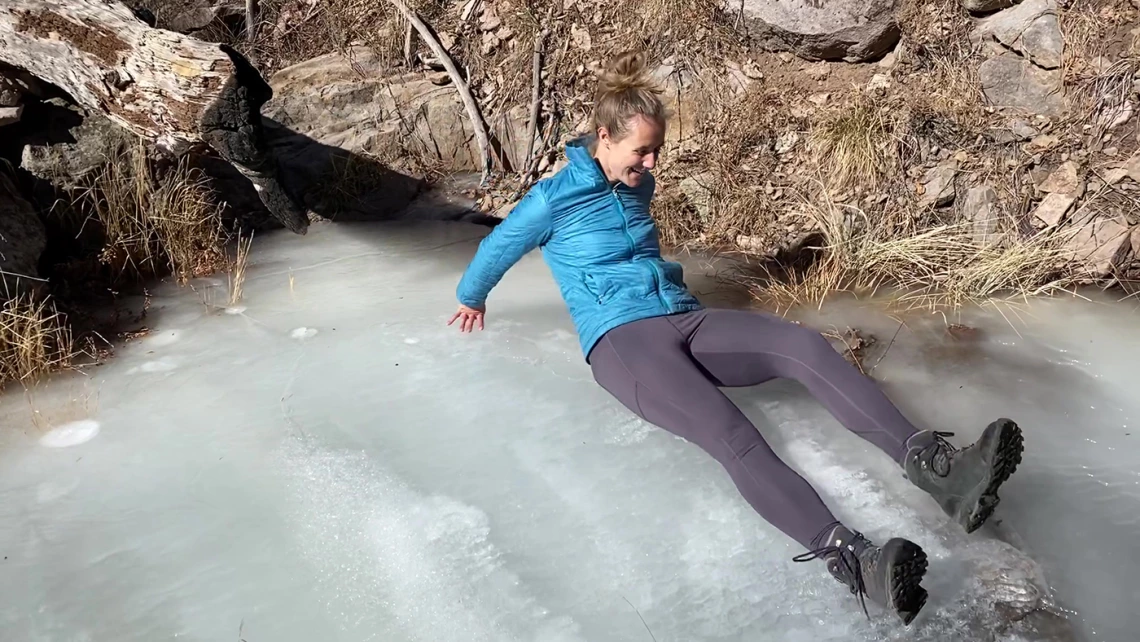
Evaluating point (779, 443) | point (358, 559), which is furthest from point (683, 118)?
point (358, 559)

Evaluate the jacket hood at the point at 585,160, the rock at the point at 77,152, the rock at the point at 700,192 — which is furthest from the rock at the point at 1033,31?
the rock at the point at 77,152

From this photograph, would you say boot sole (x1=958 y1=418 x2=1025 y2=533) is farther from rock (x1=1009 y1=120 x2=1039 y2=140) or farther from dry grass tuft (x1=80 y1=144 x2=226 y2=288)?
dry grass tuft (x1=80 y1=144 x2=226 y2=288)

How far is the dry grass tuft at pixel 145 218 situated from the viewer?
385cm

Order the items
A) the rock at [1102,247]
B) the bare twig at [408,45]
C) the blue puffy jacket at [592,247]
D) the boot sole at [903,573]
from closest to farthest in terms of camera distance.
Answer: the boot sole at [903,573] < the blue puffy jacket at [592,247] < the rock at [1102,247] < the bare twig at [408,45]

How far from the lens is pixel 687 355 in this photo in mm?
2525

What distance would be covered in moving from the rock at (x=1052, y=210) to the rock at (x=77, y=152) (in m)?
4.32

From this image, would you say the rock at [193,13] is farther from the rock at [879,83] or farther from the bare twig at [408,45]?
the rock at [879,83]

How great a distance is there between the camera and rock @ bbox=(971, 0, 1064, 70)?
4.08 m

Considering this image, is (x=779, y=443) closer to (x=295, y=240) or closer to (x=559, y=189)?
(x=559, y=189)

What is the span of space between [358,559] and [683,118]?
342cm

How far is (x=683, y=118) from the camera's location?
4.82 meters

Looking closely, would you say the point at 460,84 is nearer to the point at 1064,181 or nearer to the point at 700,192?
the point at 700,192

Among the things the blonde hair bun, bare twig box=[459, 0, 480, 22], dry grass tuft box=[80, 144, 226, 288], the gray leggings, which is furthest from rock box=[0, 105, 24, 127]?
the gray leggings

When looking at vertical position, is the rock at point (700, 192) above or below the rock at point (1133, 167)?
below
